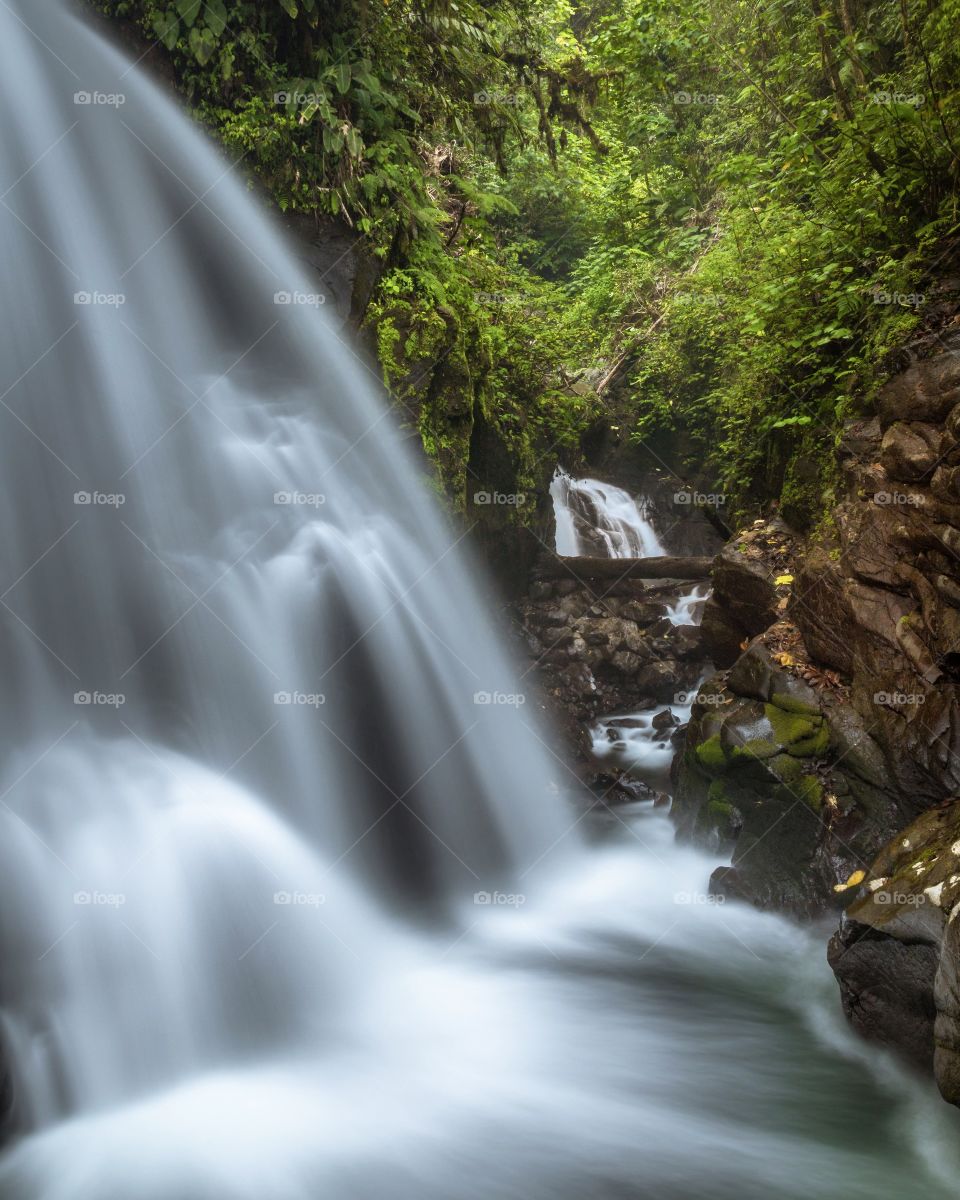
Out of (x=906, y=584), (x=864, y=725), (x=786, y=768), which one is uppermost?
(x=906, y=584)

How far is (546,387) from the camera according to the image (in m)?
10.7

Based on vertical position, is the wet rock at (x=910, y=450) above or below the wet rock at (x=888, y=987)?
above

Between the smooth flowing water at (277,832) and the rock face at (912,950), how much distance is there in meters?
0.32

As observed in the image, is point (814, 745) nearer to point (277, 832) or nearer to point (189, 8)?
point (277, 832)

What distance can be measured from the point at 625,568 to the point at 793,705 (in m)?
4.29

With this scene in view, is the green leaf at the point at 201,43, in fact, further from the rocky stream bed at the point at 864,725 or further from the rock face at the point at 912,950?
the rock face at the point at 912,950

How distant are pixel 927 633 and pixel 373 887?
164 inches

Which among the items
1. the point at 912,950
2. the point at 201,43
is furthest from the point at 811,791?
the point at 201,43

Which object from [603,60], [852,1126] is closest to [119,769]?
[852,1126]

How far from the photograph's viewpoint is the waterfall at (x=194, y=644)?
4527 mm

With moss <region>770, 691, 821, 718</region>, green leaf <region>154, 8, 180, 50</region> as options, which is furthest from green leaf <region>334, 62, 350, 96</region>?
moss <region>770, 691, 821, 718</region>

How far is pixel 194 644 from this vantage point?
20.1 ft

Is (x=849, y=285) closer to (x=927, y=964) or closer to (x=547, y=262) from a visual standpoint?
(x=927, y=964)

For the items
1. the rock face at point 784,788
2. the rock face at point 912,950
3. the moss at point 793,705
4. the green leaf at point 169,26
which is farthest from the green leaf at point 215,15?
→ the rock face at point 912,950
